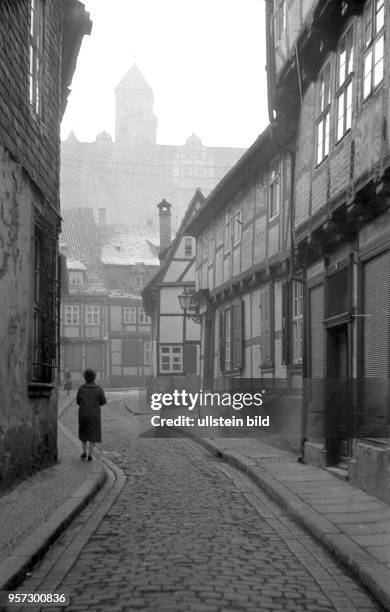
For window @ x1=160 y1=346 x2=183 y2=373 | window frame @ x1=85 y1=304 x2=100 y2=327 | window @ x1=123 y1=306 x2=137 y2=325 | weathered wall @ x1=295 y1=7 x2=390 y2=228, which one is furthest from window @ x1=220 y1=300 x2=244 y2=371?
window @ x1=123 y1=306 x2=137 y2=325

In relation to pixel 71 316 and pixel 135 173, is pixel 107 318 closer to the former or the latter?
pixel 71 316

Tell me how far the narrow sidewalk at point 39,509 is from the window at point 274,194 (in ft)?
21.8

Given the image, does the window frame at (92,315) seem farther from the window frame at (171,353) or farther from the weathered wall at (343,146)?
the weathered wall at (343,146)

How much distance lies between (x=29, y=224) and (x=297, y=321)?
581 cm

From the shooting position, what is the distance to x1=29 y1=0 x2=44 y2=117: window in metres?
11.1

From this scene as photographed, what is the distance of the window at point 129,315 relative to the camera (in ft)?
193

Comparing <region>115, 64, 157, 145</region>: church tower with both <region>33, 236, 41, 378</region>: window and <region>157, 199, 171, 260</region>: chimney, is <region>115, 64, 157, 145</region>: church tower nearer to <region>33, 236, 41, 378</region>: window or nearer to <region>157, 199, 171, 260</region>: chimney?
<region>157, 199, 171, 260</region>: chimney

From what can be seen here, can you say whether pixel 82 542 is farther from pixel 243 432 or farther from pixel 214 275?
pixel 214 275

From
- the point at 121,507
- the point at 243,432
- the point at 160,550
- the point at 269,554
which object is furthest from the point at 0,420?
the point at 243,432

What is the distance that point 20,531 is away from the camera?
6938 millimetres

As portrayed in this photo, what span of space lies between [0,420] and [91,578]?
142 inches

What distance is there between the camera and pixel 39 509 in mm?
8086

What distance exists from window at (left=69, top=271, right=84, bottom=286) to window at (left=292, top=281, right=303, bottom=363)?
4547 centimetres

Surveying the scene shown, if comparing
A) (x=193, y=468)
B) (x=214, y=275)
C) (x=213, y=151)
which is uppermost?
(x=213, y=151)
